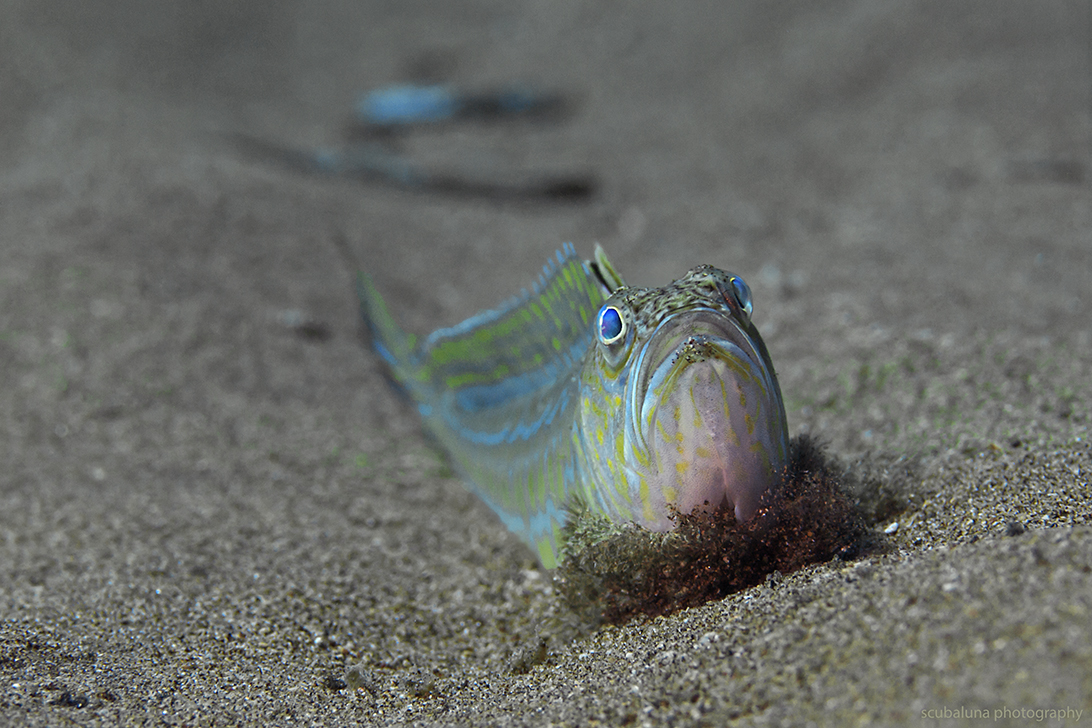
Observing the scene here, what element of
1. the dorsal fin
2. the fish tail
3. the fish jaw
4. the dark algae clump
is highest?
the fish tail

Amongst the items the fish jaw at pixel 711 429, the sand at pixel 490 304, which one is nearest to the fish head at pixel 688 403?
the fish jaw at pixel 711 429

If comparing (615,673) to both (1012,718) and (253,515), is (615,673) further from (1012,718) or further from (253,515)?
(253,515)

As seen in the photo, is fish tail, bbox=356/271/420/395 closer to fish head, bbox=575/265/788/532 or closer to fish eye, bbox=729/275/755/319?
fish head, bbox=575/265/788/532

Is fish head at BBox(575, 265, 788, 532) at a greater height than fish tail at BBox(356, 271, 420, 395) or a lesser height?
lesser

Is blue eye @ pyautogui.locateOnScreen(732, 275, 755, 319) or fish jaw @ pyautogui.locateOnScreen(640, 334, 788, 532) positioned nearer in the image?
fish jaw @ pyautogui.locateOnScreen(640, 334, 788, 532)

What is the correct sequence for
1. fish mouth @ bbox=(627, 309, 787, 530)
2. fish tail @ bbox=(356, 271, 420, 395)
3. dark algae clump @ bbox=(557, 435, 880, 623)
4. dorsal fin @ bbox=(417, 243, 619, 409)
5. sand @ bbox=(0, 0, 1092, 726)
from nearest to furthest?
sand @ bbox=(0, 0, 1092, 726) → fish mouth @ bbox=(627, 309, 787, 530) → dark algae clump @ bbox=(557, 435, 880, 623) → dorsal fin @ bbox=(417, 243, 619, 409) → fish tail @ bbox=(356, 271, 420, 395)

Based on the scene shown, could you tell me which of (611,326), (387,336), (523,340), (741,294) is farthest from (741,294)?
(387,336)

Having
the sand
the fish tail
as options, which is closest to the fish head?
the sand
